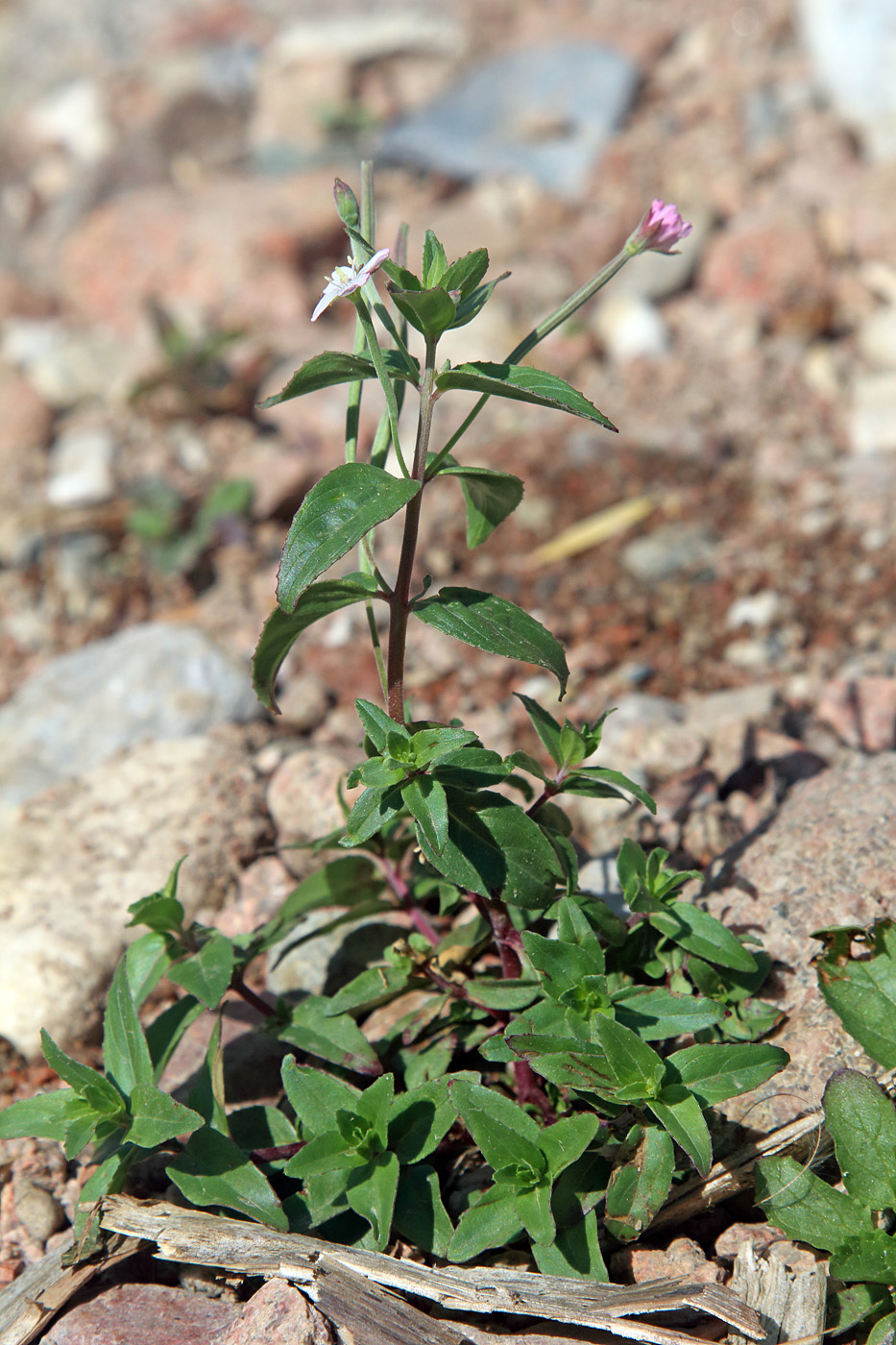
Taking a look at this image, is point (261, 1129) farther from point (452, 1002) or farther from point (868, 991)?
point (868, 991)

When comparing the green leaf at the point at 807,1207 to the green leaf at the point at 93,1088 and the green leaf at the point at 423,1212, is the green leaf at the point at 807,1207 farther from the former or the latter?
the green leaf at the point at 93,1088

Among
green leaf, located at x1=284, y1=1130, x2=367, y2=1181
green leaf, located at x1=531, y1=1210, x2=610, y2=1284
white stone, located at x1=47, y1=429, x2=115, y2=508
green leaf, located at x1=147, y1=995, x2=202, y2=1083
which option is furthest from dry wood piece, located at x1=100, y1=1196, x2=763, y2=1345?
white stone, located at x1=47, y1=429, x2=115, y2=508

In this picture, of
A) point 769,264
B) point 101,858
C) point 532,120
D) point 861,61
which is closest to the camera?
point 101,858

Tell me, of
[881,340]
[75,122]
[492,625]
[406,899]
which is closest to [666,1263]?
[406,899]

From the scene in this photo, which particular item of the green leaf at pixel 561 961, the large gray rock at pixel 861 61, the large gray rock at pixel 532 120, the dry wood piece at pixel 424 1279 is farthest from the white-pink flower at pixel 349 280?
the large gray rock at pixel 532 120

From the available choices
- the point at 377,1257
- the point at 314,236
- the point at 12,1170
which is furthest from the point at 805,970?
the point at 314,236

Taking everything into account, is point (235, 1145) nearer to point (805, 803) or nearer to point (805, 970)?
point (805, 970)

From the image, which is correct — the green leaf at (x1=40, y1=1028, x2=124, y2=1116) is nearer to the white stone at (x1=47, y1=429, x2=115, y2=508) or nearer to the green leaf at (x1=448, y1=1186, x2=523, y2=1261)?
the green leaf at (x1=448, y1=1186, x2=523, y2=1261)
